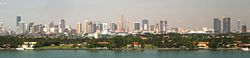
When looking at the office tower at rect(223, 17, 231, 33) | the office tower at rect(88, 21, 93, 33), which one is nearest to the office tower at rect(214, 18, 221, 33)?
the office tower at rect(223, 17, 231, 33)

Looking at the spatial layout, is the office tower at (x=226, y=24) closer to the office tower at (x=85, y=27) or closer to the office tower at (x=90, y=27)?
the office tower at (x=90, y=27)

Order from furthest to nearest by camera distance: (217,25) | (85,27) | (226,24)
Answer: (85,27) → (217,25) → (226,24)

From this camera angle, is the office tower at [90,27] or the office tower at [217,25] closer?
the office tower at [217,25]

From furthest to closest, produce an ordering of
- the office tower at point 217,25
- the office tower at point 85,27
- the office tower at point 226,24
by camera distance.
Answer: the office tower at point 85,27 → the office tower at point 217,25 → the office tower at point 226,24

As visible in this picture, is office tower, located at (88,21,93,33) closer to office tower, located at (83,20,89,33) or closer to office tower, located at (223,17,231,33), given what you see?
office tower, located at (83,20,89,33)

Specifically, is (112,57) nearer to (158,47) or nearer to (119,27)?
(158,47)

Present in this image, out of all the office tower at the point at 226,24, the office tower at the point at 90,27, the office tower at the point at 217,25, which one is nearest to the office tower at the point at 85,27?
the office tower at the point at 90,27

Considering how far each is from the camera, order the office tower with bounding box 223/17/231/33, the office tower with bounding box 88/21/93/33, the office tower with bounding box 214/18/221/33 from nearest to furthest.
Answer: the office tower with bounding box 223/17/231/33 → the office tower with bounding box 214/18/221/33 → the office tower with bounding box 88/21/93/33

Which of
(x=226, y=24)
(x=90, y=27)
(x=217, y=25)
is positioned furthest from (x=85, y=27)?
(x=226, y=24)

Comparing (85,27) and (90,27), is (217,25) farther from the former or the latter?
(85,27)

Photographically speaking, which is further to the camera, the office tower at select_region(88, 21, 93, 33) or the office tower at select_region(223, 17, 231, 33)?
the office tower at select_region(88, 21, 93, 33)

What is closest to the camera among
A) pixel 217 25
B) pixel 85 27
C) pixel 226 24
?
pixel 226 24
